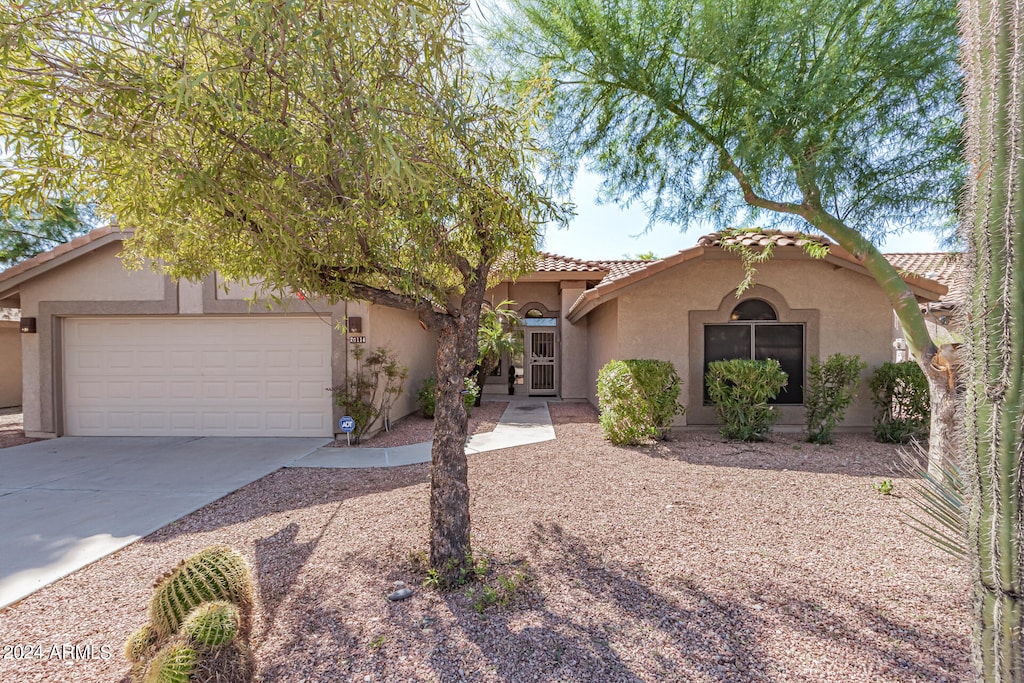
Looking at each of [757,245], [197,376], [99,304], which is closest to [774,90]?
[757,245]

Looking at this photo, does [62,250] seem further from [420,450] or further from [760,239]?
[760,239]

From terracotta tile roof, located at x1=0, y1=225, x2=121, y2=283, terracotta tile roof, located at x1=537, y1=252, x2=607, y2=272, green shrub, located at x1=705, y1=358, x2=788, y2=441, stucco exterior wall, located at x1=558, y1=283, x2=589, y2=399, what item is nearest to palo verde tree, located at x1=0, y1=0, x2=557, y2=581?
green shrub, located at x1=705, y1=358, x2=788, y2=441

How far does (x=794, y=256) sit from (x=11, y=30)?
982 cm

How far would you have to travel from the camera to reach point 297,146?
247 centimetres

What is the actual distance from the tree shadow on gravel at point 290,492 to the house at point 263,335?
257 centimetres

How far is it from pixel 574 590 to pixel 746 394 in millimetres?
6161

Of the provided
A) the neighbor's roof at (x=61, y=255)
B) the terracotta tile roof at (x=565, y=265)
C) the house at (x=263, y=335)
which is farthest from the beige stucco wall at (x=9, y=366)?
the terracotta tile roof at (x=565, y=265)

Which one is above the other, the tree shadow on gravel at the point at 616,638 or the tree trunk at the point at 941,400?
the tree trunk at the point at 941,400

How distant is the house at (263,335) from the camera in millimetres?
8711

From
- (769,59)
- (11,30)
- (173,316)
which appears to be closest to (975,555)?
(11,30)

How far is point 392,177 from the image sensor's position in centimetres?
222

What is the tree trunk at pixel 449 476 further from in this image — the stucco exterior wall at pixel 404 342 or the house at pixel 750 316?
the house at pixel 750 316

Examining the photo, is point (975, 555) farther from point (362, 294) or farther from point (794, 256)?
point (794, 256)

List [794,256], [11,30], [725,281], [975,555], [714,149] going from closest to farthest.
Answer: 1. [975,555]
2. [11,30]
3. [714,149]
4. [794,256]
5. [725,281]
